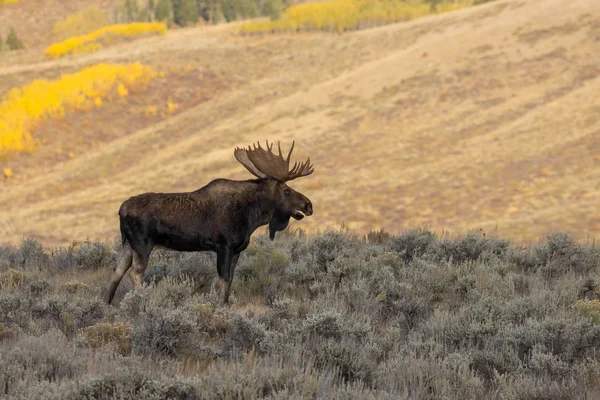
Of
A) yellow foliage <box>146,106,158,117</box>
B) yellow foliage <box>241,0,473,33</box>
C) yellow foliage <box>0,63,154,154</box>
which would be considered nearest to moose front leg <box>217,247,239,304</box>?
yellow foliage <box>0,63,154,154</box>

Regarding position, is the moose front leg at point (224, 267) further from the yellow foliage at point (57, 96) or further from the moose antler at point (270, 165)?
the yellow foliage at point (57, 96)

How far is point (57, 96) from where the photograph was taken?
42.5m

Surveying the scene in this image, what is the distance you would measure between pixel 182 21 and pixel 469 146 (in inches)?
2635

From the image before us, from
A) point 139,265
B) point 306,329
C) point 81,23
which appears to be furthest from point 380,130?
point 81,23

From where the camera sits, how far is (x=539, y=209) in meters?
23.7

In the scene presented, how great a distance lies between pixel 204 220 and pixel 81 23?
349 ft

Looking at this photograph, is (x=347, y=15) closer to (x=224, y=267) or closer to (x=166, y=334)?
(x=224, y=267)

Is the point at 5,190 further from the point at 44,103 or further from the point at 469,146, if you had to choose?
the point at 469,146

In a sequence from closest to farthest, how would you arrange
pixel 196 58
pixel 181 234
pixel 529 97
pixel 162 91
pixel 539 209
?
pixel 181 234 < pixel 539 209 < pixel 529 97 < pixel 162 91 < pixel 196 58

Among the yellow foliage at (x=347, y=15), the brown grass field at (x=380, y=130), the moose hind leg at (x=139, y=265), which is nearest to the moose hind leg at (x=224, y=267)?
the moose hind leg at (x=139, y=265)

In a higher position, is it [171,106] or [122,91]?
[122,91]

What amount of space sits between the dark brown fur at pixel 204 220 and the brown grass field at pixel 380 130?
10.9 m

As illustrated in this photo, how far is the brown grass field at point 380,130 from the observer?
82.2 ft

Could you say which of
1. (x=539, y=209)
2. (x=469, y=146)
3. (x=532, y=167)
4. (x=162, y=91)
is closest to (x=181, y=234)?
(x=539, y=209)
